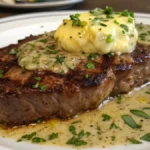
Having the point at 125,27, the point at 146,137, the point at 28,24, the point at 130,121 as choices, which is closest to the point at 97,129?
the point at 130,121

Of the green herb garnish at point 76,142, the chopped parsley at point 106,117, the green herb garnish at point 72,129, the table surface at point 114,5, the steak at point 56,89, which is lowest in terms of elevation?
the green herb garnish at point 76,142

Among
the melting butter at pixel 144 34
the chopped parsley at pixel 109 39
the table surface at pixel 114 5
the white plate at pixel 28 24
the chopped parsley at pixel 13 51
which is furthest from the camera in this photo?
the table surface at pixel 114 5

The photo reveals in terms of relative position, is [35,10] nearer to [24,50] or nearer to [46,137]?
[24,50]

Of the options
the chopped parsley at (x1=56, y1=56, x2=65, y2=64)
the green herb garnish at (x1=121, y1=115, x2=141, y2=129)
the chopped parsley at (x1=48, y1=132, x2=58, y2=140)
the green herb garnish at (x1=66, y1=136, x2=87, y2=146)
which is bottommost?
the green herb garnish at (x1=66, y1=136, x2=87, y2=146)

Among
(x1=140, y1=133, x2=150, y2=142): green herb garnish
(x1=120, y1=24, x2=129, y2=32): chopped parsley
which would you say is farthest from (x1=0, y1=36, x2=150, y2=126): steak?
(x1=140, y1=133, x2=150, y2=142): green herb garnish

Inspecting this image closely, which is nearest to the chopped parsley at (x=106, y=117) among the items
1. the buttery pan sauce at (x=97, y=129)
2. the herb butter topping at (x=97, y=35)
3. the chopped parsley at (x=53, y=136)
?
the buttery pan sauce at (x=97, y=129)

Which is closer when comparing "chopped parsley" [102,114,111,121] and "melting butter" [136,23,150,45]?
"chopped parsley" [102,114,111,121]

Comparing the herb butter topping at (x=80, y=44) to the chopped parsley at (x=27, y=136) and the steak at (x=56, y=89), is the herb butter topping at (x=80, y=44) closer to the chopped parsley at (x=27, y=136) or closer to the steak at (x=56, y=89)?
the steak at (x=56, y=89)

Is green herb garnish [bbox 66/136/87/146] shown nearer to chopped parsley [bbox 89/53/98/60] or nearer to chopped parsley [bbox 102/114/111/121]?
chopped parsley [bbox 102/114/111/121]
